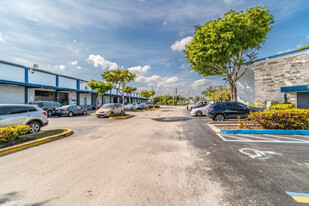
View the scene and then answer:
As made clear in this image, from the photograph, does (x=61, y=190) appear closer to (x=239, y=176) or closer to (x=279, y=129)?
(x=239, y=176)

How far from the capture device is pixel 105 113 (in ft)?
46.1

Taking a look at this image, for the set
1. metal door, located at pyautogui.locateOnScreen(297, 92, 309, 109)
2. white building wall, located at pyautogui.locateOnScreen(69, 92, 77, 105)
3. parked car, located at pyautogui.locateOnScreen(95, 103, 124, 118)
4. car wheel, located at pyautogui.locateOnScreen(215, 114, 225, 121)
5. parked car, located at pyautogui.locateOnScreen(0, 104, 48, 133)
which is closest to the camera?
parked car, located at pyautogui.locateOnScreen(0, 104, 48, 133)

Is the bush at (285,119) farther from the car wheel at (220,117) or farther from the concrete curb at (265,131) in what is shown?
the car wheel at (220,117)

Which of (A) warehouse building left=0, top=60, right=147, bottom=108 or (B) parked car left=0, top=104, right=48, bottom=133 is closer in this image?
(B) parked car left=0, top=104, right=48, bottom=133

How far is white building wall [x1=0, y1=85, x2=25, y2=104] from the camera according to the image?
15.7 metres

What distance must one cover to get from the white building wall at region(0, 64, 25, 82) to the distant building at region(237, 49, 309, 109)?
106ft

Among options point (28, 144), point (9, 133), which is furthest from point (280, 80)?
point (9, 133)

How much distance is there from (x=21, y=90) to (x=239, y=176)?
2586 centimetres

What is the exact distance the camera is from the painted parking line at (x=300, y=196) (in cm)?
211

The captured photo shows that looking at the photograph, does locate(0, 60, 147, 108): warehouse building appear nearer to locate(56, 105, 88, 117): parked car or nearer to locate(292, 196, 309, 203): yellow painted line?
locate(56, 105, 88, 117): parked car

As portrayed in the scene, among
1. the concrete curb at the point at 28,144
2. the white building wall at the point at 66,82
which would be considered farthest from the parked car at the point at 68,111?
the concrete curb at the point at 28,144

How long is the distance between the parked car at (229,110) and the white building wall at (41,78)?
2453 cm

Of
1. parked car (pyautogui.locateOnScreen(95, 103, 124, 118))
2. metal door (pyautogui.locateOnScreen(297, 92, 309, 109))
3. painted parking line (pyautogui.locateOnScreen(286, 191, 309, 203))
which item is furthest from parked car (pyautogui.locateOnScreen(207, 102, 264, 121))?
parked car (pyautogui.locateOnScreen(95, 103, 124, 118))

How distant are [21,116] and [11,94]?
16.0m
